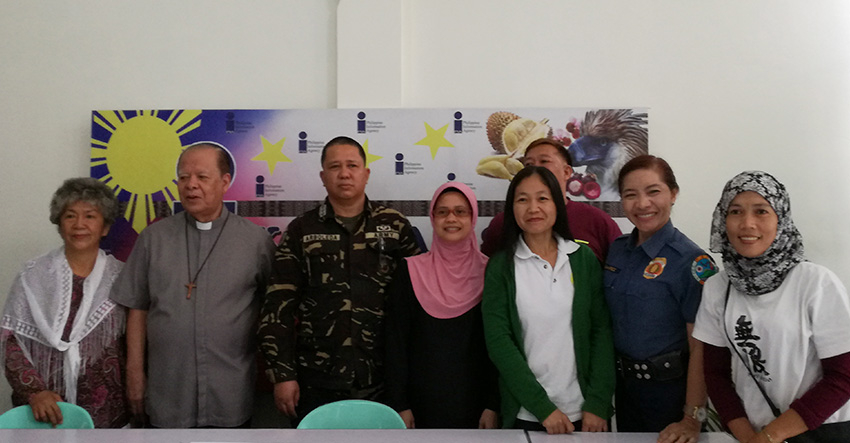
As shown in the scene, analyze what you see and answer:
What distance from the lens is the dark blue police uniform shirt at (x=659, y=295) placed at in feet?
6.05

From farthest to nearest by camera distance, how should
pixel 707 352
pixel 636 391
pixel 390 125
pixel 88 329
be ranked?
1. pixel 390 125
2. pixel 88 329
3. pixel 636 391
4. pixel 707 352

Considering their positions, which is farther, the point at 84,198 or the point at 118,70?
the point at 118,70

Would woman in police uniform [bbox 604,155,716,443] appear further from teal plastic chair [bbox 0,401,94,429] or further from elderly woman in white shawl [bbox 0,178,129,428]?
elderly woman in white shawl [bbox 0,178,129,428]

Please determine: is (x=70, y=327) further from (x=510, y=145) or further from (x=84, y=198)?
(x=510, y=145)

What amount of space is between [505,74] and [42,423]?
8.57 feet

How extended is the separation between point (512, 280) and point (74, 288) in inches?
73.5

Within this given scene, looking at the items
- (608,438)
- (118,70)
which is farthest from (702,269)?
(118,70)

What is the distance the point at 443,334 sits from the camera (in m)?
2.08

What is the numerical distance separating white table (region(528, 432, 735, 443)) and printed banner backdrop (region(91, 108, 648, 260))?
55.4 inches

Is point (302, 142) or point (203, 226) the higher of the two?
point (302, 142)

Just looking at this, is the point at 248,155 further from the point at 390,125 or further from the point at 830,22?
the point at 830,22

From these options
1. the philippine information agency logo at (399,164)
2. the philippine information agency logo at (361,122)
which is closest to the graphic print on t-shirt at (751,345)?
the philippine information agency logo at (399,164)

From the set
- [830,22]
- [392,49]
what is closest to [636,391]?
[392,49]

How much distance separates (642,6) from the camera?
121 inches
